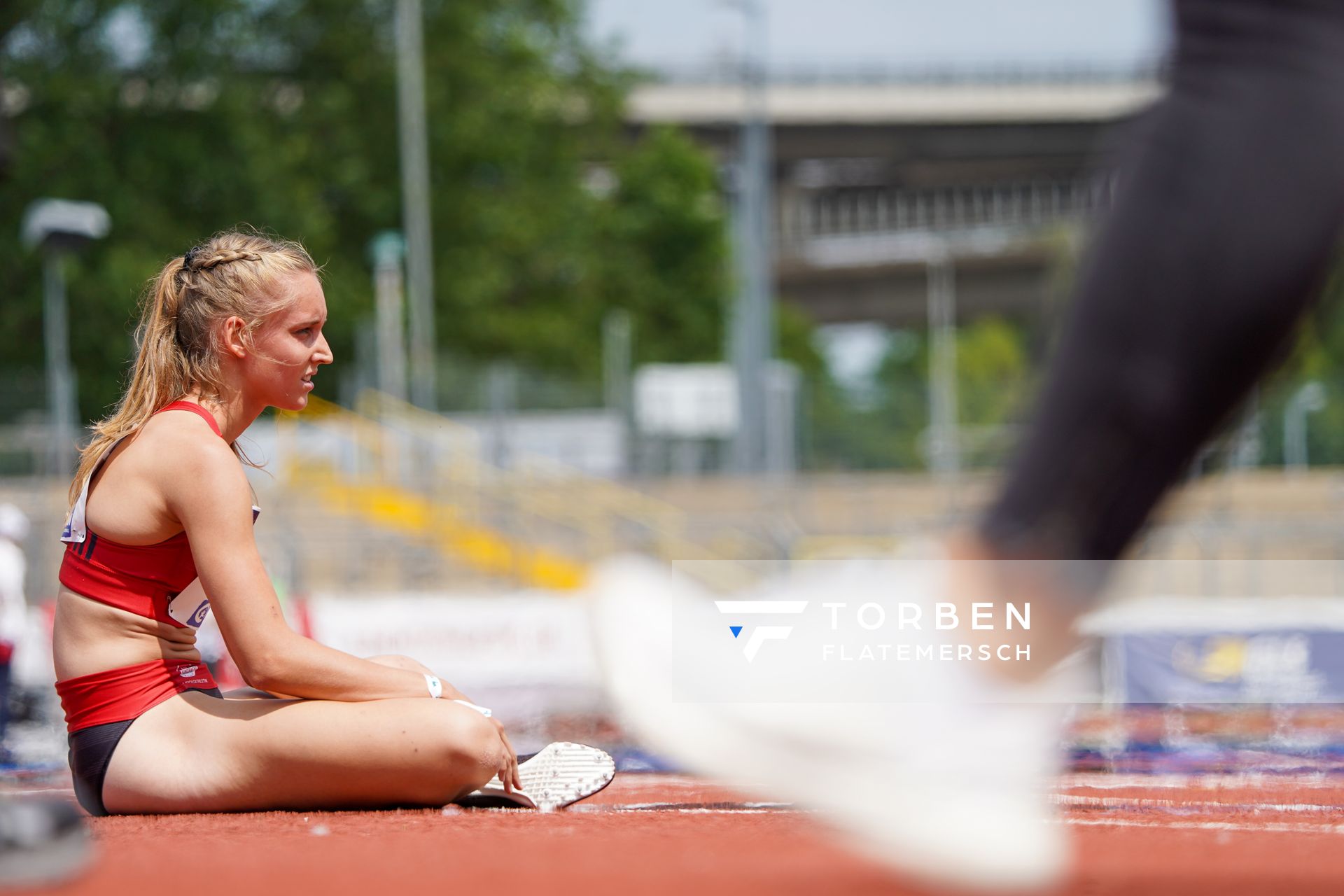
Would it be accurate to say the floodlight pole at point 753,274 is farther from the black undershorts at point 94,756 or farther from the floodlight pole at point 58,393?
the black undershorts at point 94,756

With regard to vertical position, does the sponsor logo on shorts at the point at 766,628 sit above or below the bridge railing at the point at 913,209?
below

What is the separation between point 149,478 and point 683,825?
126cm

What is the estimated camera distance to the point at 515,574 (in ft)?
67.1

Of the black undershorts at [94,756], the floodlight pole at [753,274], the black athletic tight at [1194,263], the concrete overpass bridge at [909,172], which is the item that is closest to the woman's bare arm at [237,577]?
the black undershorts at [94,756]

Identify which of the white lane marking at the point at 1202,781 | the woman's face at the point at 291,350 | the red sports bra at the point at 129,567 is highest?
the woman's face at the point at 291,350

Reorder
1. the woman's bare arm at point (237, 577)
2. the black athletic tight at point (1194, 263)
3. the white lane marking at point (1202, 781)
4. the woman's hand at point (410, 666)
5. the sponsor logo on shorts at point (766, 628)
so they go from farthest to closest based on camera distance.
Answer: the white lane marking at point (1202, 781), the woman's hand at point (410, 666), the woman's bare arm at point (237, 577), the sponsor logo on shorts at point (766, 628), the black athletic tight at point (1194, 263)

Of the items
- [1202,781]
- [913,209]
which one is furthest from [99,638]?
[913,209]

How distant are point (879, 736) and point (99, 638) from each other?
2.04 m

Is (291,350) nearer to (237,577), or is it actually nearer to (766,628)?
(237,577)

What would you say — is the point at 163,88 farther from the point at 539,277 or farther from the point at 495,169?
the point at 539,277

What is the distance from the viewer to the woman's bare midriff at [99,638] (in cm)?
325

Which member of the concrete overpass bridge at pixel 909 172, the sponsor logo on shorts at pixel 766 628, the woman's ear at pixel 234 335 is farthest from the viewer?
the concrete overpass bridge at pixel 909 172

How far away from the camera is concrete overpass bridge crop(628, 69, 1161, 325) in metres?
53.7

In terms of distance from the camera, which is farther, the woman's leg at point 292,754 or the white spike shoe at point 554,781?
the white spike shoe at point 554,781
